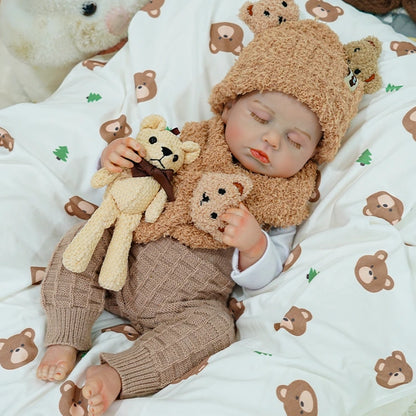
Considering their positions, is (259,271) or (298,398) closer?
(298,398)

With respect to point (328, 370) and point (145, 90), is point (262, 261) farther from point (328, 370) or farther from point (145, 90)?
point (145, 90)

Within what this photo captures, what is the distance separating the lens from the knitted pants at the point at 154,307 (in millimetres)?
934

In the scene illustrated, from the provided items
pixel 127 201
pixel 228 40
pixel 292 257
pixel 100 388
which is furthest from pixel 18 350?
pixel 228 40

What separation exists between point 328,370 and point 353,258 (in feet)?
0.73

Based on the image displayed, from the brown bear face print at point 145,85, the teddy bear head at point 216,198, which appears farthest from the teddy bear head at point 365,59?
the brown bear face print at point 145,85

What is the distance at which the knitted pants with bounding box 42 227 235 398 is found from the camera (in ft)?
3.06

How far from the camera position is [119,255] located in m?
1.03

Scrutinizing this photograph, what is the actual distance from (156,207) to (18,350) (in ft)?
1.26

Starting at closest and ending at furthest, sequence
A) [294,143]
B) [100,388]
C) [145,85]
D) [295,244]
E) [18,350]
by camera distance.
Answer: [100,388] → [18,350] → [294,143] → [295,244] → [145,85]

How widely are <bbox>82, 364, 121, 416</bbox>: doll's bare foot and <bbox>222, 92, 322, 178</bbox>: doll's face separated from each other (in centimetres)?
52

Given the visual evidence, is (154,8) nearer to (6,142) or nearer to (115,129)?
(115,129)

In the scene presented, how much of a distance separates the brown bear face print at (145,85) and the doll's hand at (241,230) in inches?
17.2

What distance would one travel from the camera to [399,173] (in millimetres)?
1075

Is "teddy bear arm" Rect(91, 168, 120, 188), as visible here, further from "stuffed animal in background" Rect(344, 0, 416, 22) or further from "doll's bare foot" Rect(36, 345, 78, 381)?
"stuffed animal in background" Rect(344, 0, 416, 22)
